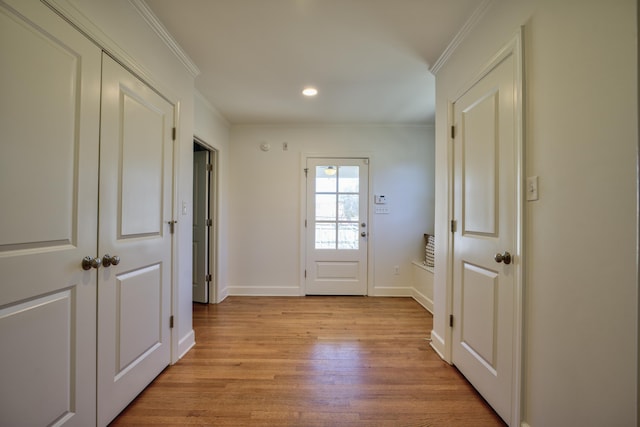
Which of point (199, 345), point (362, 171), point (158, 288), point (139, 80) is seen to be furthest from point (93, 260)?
point (362, 171)

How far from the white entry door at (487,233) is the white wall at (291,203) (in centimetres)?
182

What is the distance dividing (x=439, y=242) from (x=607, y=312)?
1343 millimetres

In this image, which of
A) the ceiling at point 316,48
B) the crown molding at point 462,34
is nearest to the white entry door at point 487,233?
the crown molding at point 462,34

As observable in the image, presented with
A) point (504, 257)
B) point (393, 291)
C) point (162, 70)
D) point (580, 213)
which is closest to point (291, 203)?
point (393, 291)

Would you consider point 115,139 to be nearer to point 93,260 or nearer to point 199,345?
point 93,260

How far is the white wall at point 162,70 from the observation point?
1.32 meters

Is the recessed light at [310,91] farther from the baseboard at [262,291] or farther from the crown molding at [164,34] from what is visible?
the baseboard at [262,291]

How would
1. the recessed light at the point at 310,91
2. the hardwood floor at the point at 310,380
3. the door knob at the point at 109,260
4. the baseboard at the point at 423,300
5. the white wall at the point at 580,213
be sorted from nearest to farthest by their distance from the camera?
the white wall at the point at 580,213, the door knob at the point at 109,260, the hardwood floor at the point at 310,380, the recessed light at the point at 310,91, the baseboard at the point at 423,300

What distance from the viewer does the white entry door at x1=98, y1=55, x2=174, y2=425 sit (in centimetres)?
139

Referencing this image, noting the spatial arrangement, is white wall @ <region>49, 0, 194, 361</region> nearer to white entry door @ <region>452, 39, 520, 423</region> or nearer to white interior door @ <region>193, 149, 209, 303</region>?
white interior door @ <region>193, 149, 209, 303</region>

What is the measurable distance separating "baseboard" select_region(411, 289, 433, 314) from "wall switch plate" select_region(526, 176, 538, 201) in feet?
7.50

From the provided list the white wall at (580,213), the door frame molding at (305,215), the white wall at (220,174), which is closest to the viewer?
the white wall at (580,213)

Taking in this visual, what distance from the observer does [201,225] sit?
347 centimetres

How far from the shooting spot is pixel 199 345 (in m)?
2.34
